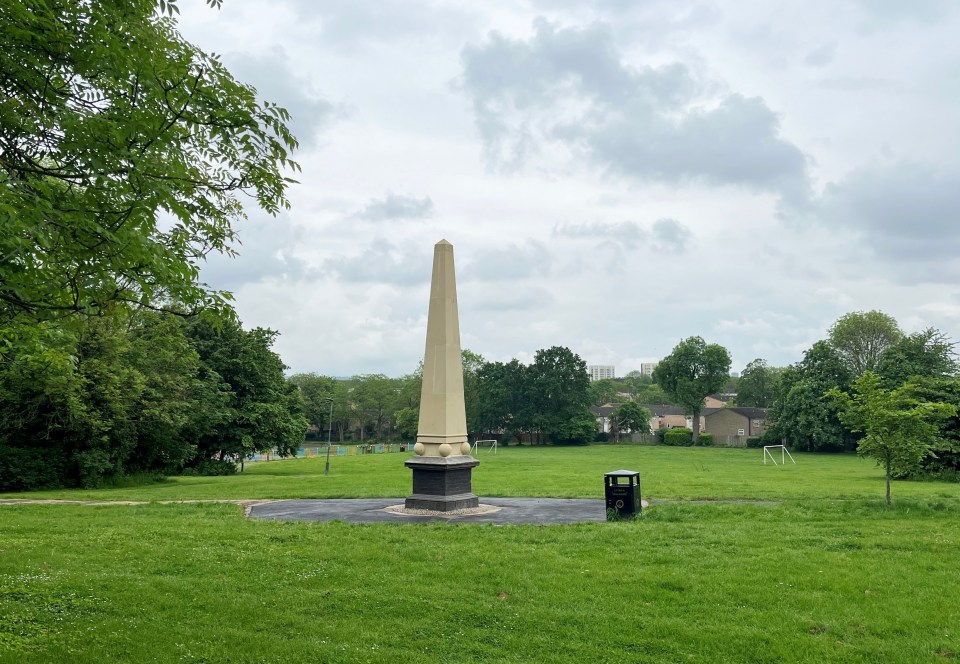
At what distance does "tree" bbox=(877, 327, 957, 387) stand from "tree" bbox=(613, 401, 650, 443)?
3575cm

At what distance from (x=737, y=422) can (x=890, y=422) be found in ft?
281

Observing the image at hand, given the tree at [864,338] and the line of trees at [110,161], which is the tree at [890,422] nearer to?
the line of trees at [110,161]

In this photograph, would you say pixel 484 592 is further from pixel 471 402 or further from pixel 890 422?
pixel 471 402

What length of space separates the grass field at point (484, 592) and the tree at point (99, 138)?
340cm

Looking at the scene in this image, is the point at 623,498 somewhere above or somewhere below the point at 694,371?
below

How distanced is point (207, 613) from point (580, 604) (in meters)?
4.23

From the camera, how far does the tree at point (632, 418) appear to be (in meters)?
95.8

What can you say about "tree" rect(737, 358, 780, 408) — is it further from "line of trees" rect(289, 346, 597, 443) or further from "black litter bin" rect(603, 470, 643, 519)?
"black litter bin" rect(603, 470, 643, 519)

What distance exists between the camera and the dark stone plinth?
57.5ft

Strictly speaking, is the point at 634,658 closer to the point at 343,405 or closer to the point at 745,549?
the point at 745,549

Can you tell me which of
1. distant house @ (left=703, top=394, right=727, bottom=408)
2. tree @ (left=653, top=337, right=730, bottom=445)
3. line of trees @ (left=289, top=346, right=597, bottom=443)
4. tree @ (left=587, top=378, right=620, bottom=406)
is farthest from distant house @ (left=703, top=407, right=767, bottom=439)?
distant house @ (left=703, top=394, right=727, bottom=408)

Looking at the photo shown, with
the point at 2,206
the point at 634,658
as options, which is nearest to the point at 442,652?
the point at 634,658

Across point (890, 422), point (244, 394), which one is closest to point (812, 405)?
point (244, 394)

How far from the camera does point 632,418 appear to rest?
96.2 m
